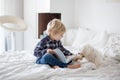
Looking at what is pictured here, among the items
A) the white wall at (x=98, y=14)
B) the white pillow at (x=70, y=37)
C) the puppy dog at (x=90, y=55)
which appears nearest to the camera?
the puppy dog at (x=90, y=55)

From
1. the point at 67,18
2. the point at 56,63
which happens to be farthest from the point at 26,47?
the point at 56,63

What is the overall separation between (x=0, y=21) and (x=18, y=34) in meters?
1.15

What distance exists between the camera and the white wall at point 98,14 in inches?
125

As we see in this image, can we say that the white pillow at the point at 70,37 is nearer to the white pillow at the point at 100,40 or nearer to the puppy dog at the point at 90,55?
the white pillow at the point at 100,40

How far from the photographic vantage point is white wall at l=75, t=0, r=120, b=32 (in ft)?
10.4

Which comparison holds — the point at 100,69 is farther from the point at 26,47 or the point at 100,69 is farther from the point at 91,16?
the point at 26,47

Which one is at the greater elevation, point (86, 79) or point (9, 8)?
point (9, 8)

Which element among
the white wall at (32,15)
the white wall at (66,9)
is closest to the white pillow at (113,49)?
the white wall at (66,9)

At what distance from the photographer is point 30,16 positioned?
4.15 metres

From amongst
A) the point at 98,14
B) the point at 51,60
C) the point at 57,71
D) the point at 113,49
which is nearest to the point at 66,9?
the point at 98,14

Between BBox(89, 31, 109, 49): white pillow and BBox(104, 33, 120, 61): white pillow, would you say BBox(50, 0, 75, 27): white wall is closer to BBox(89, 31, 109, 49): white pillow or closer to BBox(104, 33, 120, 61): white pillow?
BBox(89, 31, 109, 49): white pillow

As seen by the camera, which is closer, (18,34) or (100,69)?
Answer: (100,69)

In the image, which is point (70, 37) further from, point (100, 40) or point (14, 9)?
point (14, 9)

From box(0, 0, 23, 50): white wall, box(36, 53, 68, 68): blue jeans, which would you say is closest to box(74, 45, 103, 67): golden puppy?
box(36, 53, 68, 68): blue jeans
